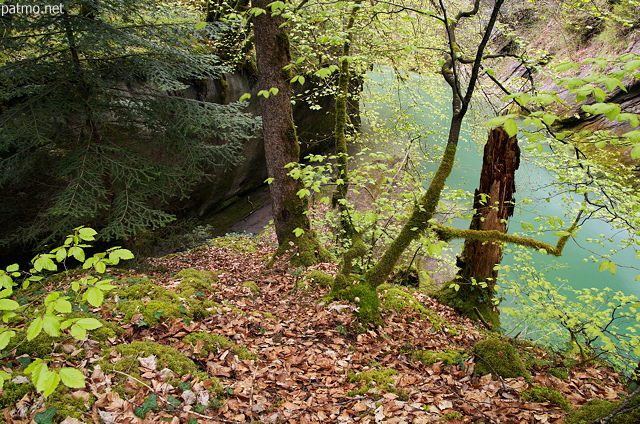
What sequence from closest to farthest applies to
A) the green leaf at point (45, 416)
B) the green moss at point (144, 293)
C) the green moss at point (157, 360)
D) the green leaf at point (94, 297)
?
the green leaf at point (94, 297) < the green leaf at point (45, 416) < the green moss at point (157, 360) < the green moss at point (144, 293)

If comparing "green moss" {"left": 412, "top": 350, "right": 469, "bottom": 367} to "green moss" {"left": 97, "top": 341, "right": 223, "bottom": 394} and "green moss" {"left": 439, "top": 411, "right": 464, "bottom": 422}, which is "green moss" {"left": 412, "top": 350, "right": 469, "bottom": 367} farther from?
"green moss" {"left": 97, "top": 341, "right": 223, "bottom": 394}

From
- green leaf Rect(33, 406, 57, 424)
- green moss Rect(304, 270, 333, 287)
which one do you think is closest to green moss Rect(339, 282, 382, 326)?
green moss Rect(304, 270, 333, 287)

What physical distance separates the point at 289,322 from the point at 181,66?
16.8 ft

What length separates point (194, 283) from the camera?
5012mm

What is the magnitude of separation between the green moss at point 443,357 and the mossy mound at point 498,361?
0.58 ft

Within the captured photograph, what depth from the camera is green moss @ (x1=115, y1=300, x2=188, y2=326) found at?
3.57 m

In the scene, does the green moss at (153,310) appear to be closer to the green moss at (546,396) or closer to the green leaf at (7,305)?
the green leaf at (7,305)

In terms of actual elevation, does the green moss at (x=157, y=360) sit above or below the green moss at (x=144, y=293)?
below

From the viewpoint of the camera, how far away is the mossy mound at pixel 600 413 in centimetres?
229

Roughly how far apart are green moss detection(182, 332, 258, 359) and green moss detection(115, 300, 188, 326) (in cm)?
38

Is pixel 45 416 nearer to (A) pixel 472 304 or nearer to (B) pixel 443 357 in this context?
(B) pixel 443 357

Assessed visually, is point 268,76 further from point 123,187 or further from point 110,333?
point 110,333

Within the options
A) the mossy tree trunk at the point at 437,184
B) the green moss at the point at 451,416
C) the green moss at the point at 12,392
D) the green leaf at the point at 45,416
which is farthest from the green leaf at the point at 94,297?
the mossy tree trunk at the point at 437,184

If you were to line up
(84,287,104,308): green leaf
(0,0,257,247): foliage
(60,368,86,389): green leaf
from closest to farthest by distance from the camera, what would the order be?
(60,368,86,389): green leaf < (84,287,104,308): green leaf < (0,0,257,247): foliage
